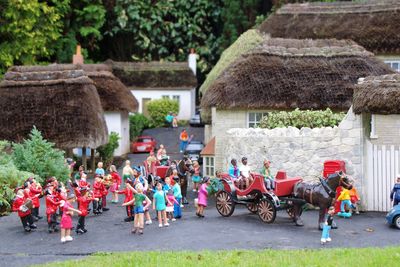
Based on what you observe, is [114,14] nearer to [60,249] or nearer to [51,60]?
[51,60]

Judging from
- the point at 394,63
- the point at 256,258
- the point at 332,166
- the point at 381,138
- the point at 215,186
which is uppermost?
the point at 394,63

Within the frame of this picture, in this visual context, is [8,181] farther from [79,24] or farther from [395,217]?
[79,24]


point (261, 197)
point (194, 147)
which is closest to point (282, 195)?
point (261, 197)

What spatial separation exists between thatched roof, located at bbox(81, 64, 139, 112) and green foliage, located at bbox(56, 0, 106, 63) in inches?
404

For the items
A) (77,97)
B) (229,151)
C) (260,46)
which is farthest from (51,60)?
(229,151)

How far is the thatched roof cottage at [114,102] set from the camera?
38094 millimetres

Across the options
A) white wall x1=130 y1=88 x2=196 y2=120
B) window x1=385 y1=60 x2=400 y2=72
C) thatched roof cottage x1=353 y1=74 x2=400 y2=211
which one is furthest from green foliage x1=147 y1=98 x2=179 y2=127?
thatched roof cottage x1=353 y1=74 x2=400 y2=211

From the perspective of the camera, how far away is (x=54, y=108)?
104 ft

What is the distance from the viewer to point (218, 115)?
28984mm

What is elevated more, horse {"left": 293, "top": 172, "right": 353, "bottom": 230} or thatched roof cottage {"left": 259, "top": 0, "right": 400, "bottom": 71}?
thatched roof cottage {"left": 259, "top": 0, "right": 400, "bottom": 71}

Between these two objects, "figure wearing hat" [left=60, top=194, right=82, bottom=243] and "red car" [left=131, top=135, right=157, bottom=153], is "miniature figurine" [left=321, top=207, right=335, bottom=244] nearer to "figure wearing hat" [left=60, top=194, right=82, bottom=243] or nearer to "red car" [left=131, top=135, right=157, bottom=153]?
"figure wearing hat" [left=60, top=194, right=82, bottom=243]

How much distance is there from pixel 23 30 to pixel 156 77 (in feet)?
32.8

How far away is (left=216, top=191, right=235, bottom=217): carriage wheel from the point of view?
20984 millimetres

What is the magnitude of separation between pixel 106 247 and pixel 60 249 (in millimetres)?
1091
